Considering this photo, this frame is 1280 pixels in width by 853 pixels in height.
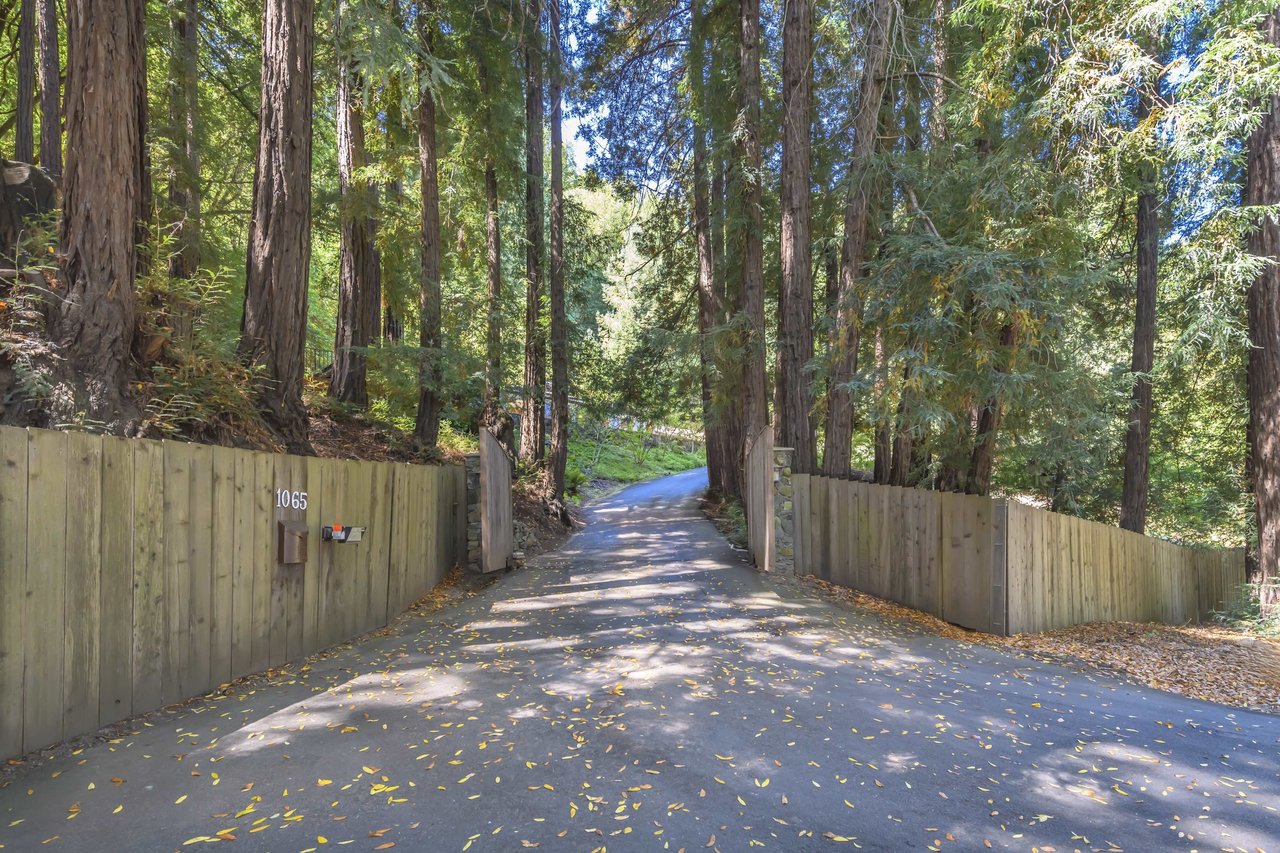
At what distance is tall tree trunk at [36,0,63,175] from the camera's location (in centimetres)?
727

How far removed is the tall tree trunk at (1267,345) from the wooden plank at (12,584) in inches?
482

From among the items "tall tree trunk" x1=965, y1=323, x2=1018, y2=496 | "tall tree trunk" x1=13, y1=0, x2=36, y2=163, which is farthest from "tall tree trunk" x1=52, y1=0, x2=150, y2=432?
"tall tree trunk" x1=965, y1=323, x2=1018, y2=496

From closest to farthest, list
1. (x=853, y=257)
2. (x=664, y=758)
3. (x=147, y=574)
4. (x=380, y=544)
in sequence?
(x=664, y=758) < (x=147, y=574) < (x=380, y=544) < (x=853, y=257)

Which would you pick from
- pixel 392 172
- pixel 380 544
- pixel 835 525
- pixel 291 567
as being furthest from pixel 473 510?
pixel 392 172

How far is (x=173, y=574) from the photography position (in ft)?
13.6

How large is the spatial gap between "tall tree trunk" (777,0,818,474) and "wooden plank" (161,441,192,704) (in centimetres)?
750

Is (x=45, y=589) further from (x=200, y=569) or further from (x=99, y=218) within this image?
(x=99, y=218)

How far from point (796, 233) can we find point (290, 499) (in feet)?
25.1

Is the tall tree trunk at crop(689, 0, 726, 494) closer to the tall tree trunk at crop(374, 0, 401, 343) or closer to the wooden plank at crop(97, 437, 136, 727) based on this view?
the tall tree trunk at crop(374, 0, 401, 343)

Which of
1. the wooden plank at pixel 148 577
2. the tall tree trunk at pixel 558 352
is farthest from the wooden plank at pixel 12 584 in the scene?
the tall tree trunk at pixel 558 352

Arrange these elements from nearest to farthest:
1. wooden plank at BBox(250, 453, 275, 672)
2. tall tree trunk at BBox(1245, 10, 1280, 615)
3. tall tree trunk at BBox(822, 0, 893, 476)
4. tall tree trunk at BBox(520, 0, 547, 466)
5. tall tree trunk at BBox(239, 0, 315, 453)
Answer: wooden plank at BBox(250, 453, 275, 672) → tall tree trunk at BBox(239, 0, 315, 453) → tall tree trunk at BBox(822, 0, 893, 476) → tall tree trunk at BBox(1245, 10, 1280, 615) → tall tree trunk at BBox(520, 0, 547, 466)

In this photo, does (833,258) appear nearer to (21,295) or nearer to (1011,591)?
(1011,591)

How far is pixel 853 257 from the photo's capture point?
9.46 meters

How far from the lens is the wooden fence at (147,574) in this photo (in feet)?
10.9
